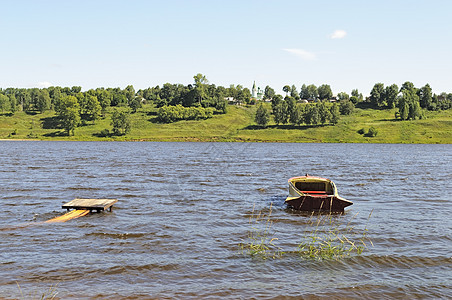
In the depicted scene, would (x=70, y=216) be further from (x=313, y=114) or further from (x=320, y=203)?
(x=313, y=114)

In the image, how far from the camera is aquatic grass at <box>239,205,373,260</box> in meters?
18.9

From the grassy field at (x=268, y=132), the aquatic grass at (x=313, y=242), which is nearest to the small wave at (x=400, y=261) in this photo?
the aquatic grass at (x=313, y=242)

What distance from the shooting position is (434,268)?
57.0 ft

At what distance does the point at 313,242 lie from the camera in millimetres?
19609

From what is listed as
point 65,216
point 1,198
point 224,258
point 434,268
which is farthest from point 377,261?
point 1,198

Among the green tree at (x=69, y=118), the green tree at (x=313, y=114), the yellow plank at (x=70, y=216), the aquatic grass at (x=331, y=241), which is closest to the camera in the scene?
the aquatic grass at (x=331, y=241)

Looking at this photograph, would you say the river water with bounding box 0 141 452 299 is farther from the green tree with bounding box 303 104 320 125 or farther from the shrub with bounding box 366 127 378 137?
the green tree with bounding box 303 104 320 125

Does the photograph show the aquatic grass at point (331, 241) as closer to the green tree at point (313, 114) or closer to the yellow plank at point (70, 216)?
the yellow plank at point (70, 216)

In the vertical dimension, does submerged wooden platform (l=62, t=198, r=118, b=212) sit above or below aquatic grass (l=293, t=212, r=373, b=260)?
above

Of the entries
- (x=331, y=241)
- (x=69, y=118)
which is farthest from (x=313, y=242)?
(x=69, y=118)

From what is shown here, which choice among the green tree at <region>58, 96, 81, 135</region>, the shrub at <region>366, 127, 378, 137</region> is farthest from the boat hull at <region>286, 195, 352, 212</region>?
the green tree at <region>58, 96, 81, 135</region>

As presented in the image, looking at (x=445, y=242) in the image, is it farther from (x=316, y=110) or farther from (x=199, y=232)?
(x=316, y=110)

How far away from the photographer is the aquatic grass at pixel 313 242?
A: 18.9 meters

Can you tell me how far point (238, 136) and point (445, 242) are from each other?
164 meters
